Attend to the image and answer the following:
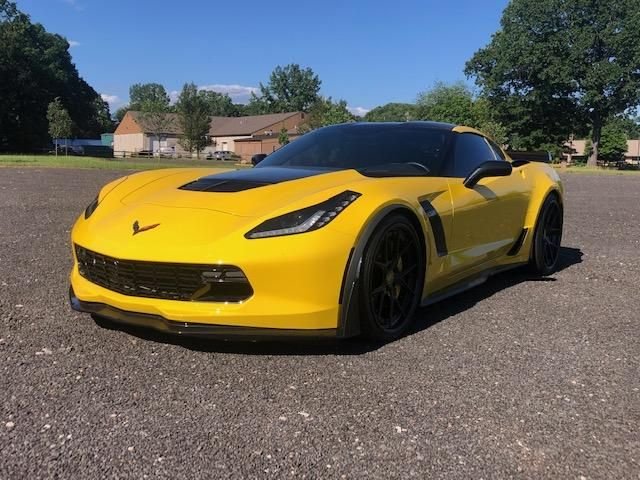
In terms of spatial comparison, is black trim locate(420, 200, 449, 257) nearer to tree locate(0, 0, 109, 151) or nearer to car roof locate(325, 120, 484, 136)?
car roof locate(325, 120, 484, 136)

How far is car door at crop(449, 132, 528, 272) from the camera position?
4062 mm

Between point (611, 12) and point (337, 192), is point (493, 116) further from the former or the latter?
point (337, 192)

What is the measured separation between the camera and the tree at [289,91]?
11788 centimetres

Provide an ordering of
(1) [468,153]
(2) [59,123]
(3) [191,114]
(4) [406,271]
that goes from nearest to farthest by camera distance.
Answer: (4) [406,271], (1) [468,153], (2) [59,123], (3) [191,114]

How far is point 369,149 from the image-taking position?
14.4ft

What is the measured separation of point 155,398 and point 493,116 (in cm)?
6165

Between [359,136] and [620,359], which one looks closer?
[620,359]

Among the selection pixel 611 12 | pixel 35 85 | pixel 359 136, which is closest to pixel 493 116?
pixel 611 12

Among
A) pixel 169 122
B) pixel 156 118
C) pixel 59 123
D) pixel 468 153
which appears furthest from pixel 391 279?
pixel 156 118

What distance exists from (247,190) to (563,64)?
183 feet

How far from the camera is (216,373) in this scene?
2.96 metres

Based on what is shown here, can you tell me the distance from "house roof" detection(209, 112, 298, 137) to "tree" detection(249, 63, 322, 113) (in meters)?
24.3

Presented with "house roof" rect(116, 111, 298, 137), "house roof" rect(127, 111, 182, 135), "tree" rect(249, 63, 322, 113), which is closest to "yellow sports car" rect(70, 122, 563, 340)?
"house roof" rect(127, 111, 182, 135)

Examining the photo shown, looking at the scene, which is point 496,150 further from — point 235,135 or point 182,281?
point 235,135
